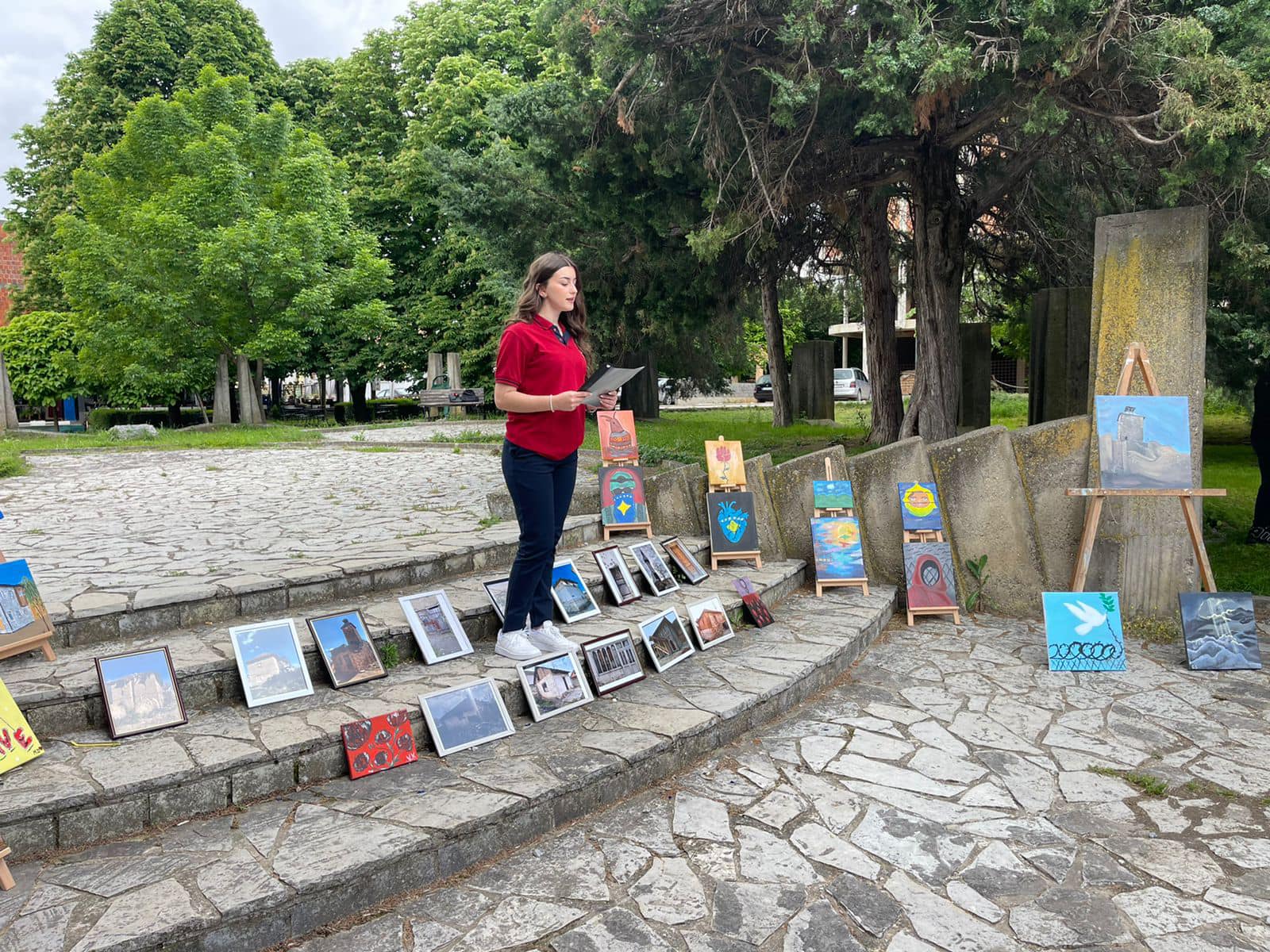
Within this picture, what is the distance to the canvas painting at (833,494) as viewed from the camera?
6.62 m

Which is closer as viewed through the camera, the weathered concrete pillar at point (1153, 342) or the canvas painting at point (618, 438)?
the weathered concrete pillar at point (1153, 342)

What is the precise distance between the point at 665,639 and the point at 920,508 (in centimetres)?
257

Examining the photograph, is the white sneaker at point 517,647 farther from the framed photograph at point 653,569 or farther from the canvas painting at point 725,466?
the canvas painting at point 725,466

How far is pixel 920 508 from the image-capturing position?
6.41 meters

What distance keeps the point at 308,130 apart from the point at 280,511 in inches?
974

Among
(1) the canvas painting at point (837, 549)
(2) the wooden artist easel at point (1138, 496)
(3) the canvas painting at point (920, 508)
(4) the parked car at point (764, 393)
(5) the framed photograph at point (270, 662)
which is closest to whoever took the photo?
(5) the framed photograph at point (270, 662)

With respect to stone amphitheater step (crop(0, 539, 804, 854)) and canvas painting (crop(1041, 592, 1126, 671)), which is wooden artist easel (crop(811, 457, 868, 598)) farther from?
stone amphitheater step (crop(0, 539, 804, 854))

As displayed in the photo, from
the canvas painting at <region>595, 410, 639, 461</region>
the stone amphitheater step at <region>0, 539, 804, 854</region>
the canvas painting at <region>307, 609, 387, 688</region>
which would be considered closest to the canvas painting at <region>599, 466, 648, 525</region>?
the canvas painting at <region>595, 410, 639, 461</region>

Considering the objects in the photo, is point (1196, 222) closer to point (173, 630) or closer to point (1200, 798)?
point (1200, 798)

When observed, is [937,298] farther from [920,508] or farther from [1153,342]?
[920,508]

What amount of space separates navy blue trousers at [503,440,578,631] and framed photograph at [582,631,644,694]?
0.40 m

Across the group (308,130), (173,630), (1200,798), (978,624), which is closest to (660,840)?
(1200,798)

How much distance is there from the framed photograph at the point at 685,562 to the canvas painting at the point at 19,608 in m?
3.73

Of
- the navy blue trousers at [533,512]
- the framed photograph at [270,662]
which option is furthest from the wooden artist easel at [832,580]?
the framed photograph at [270,662]
